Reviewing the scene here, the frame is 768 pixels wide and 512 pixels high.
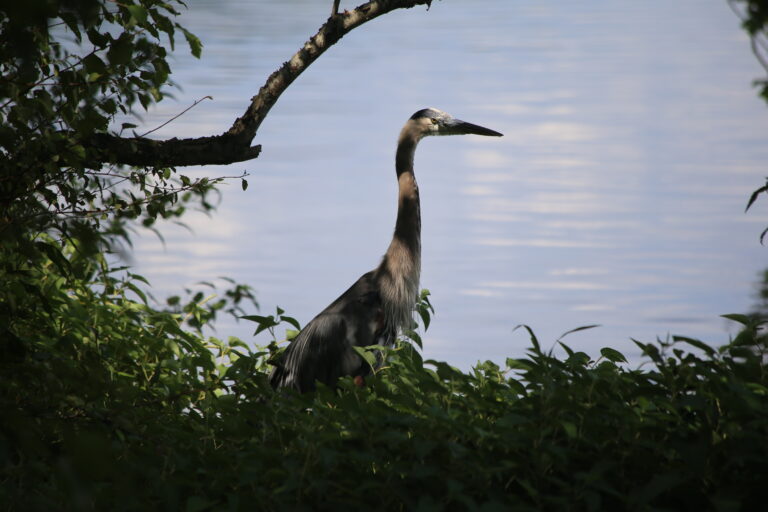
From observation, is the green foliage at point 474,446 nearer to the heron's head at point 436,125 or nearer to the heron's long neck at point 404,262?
the heron's long neck at point 404,262

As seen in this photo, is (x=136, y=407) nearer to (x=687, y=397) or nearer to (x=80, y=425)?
(x=80, y=425)

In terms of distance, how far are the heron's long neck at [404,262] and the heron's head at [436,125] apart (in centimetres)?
28

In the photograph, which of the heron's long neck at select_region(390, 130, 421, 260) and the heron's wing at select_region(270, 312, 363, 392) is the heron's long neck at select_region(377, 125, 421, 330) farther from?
the heron's wing at select_region(270, 312, 363, 392)

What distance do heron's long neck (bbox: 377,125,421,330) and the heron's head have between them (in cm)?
28

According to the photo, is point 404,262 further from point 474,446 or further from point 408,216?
point 474,446

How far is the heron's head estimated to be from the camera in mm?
5055

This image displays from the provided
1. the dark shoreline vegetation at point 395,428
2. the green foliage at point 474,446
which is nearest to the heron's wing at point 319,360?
the dark shoreline vegetation at point 395,428

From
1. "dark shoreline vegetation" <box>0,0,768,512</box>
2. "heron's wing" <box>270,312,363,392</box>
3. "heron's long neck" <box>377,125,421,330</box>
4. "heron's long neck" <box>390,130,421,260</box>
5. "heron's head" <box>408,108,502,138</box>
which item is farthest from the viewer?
"heron's head" <box>408,108,502,138</box>

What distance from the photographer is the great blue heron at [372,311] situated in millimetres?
4297

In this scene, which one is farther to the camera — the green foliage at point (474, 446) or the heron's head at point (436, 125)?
the heron's head at point (436, 125)

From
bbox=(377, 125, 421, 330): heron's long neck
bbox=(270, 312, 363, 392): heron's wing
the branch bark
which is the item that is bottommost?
bbox=(270, 312, 363, 392): heron's wing

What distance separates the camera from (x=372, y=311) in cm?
449

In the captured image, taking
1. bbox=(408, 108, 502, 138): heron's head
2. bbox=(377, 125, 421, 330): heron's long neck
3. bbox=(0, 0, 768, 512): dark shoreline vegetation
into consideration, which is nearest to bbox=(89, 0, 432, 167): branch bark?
bbox=(0, 0, 768, 512): dark shoreline vegetation

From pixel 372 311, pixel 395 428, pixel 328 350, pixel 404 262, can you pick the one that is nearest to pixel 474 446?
pixel 395 428
